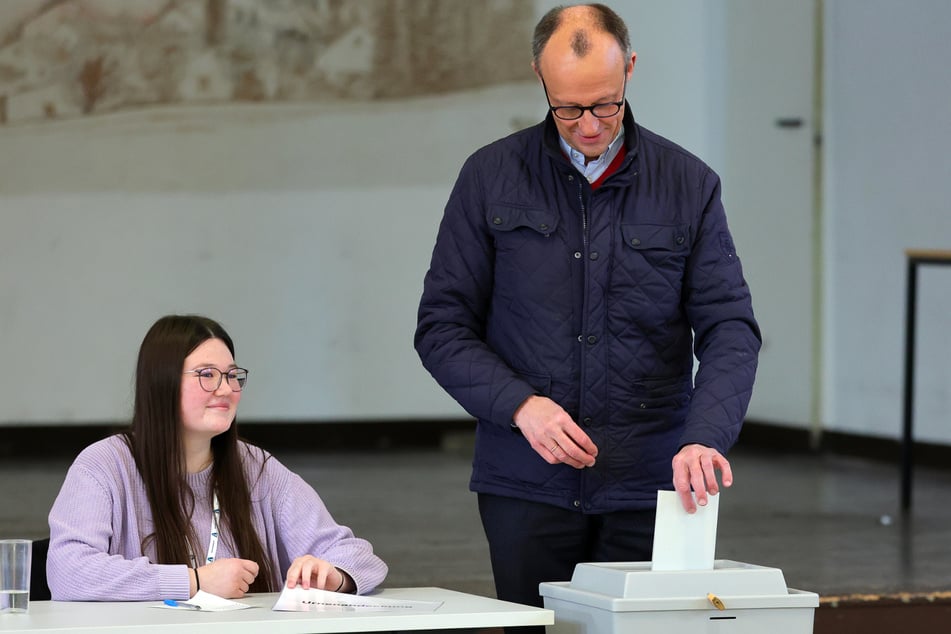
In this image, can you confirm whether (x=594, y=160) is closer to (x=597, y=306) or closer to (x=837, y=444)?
(x=597, y=306)

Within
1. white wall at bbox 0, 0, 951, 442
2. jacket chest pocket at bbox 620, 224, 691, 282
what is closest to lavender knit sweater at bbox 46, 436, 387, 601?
jacket chest pocket at bbox 620, 224, 691, 282

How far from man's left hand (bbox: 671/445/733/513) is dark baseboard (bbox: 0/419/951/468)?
5.31m

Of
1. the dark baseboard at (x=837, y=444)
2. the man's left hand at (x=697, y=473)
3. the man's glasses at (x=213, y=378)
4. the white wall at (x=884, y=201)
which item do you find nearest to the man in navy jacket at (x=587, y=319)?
the man's left hand at (x=697, y=473)

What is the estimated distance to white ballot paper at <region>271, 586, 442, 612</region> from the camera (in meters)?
2.05

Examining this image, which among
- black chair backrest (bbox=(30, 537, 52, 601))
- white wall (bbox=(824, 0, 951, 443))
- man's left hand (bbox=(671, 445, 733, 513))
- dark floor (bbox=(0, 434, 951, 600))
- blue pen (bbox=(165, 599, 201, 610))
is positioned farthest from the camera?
white wall (bbox=(824, 0, 951, 443))

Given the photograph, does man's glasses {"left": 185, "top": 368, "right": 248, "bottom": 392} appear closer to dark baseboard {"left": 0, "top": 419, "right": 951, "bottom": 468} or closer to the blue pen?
the blue pen

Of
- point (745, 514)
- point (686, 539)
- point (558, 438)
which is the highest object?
point (558, 438)

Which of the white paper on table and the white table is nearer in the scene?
the white table

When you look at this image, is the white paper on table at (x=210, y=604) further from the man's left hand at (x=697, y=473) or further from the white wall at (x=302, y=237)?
the white wall at (x=302, y=237)

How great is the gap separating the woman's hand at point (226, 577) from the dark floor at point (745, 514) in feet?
5.20

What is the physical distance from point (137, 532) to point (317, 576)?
0.34 metres

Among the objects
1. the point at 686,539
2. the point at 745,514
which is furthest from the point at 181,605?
the point at 745,514

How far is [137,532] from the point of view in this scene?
7.81 feet

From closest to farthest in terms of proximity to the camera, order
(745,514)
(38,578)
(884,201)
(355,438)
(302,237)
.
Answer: (38,578) → (745,514) → (884,201) → (302,237) → (355,438)
